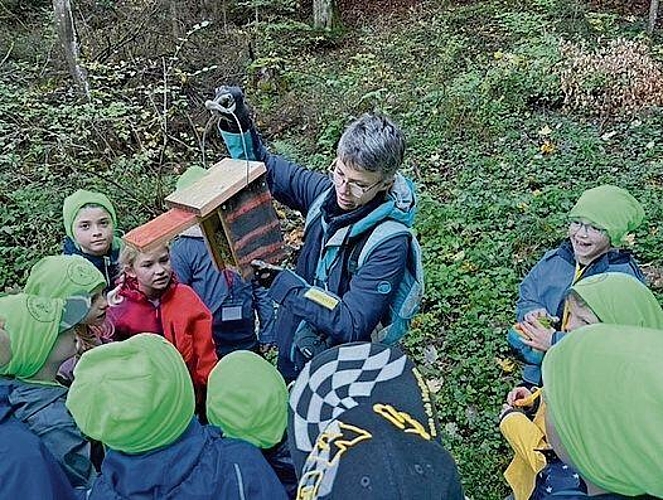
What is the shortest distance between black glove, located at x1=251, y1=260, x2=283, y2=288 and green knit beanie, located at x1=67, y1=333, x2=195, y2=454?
0.80 m

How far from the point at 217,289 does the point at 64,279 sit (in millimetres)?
870

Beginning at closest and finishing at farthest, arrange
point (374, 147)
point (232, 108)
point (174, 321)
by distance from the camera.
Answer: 1. point (374, 147)
2. point (232, 108)
3. point (174, 321)

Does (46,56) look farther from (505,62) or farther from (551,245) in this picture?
(551,245)

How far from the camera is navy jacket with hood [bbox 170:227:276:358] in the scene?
3703mm

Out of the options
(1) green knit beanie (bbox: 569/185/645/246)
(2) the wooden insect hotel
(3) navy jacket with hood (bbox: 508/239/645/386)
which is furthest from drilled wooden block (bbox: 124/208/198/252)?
(1) green knit beanie (bbox: 569/185/645/246)

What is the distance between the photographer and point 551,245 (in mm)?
6141

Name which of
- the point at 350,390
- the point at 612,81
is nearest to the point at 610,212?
the point at 350,390

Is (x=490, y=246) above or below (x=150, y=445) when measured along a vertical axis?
below

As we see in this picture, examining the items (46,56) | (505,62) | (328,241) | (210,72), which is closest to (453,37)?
(505,62)

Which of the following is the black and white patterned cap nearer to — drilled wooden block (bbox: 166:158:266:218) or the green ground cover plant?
drilled wooden block (bbox: 166:158:266:218)

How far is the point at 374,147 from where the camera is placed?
263cm

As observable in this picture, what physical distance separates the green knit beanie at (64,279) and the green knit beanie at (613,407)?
7.49 ft

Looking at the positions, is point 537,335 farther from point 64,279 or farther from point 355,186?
point 64,279

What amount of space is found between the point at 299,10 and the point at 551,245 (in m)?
11.7
